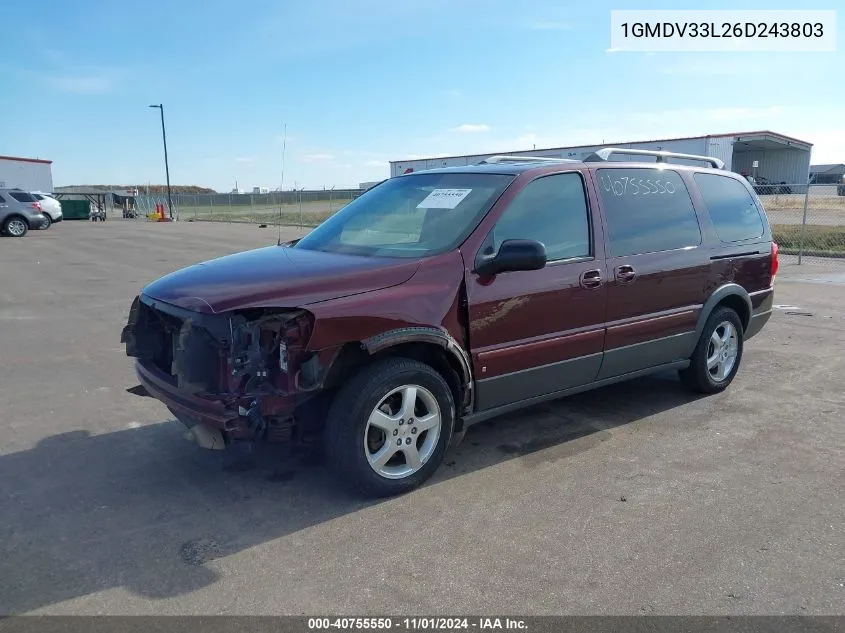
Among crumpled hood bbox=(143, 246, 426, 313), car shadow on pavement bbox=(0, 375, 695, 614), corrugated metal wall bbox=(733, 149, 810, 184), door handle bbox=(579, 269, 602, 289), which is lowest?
car shadow on pavement bbox=(0, 375, 695, 614)

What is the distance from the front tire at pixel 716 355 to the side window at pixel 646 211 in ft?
2.51

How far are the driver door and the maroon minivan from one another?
0.01 meters

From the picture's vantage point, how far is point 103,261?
15.7 m

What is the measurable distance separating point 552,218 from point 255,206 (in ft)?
134

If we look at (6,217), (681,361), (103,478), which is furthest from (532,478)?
(6,217)

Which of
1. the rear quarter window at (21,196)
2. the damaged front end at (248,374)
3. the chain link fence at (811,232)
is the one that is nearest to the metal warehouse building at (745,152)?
the chain link fence at (811,232)

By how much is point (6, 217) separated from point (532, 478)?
1045 inches

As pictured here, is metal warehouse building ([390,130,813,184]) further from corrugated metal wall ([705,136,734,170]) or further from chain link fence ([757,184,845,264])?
chain link fence ([757,184,845,264])

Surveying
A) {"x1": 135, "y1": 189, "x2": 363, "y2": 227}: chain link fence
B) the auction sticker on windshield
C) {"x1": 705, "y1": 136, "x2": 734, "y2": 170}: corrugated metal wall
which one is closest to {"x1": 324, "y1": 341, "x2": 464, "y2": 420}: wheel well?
the auction sticker on windshield

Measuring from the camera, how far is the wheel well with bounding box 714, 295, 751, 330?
5.58 metres

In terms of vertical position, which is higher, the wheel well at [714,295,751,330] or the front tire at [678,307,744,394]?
the wheel well at [714,295,751,330]

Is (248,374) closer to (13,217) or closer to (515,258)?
(515,258)

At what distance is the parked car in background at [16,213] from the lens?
2467cm

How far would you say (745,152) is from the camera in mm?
54844
